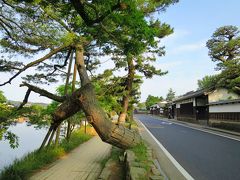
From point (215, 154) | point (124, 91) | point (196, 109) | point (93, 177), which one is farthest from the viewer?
point (196, 109)

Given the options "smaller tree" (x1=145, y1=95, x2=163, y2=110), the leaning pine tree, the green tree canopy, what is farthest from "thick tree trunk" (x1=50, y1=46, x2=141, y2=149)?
"smaller tree" (x1=145, y1=95, x2=163, y2=110)

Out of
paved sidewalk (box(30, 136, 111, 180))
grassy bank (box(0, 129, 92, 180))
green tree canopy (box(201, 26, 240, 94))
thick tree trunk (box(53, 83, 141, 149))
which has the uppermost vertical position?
green tree canopy (box(201, 26, 240, 94))

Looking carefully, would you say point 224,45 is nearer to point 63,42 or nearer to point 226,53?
point 226,53

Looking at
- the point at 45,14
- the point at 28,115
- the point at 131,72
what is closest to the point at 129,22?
the point at 28,115

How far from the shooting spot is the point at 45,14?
1077 centimetres

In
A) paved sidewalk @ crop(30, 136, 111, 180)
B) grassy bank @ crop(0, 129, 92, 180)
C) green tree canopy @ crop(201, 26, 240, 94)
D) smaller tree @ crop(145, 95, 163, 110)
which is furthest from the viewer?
smaller tree @ crop(145, 95, 163, 110)

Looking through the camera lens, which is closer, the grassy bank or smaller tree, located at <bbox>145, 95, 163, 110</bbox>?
the grassy bank

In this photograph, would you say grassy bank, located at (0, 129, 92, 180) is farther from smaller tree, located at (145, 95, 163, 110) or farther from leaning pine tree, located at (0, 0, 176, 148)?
smaller tree, located at (145, 95, 163, 110)

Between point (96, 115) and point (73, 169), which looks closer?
point (96, 115)

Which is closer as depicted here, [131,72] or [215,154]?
[215,154]

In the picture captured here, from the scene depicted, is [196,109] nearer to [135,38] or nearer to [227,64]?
[227,64]

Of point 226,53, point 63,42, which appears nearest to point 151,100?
point 226,53

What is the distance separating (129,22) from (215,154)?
9286 mm

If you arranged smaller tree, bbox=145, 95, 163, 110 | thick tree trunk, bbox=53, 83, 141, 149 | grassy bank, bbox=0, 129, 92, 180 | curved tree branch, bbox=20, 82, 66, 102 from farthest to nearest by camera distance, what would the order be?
smaller tree, bbox=145, 95, 163, 110, curved tree branch, bbox=20, 82, 66, 102, thick tree trunk, bbox=53, 83, 141, 149, grassy bank, bbox=0, 129, 92, 180
